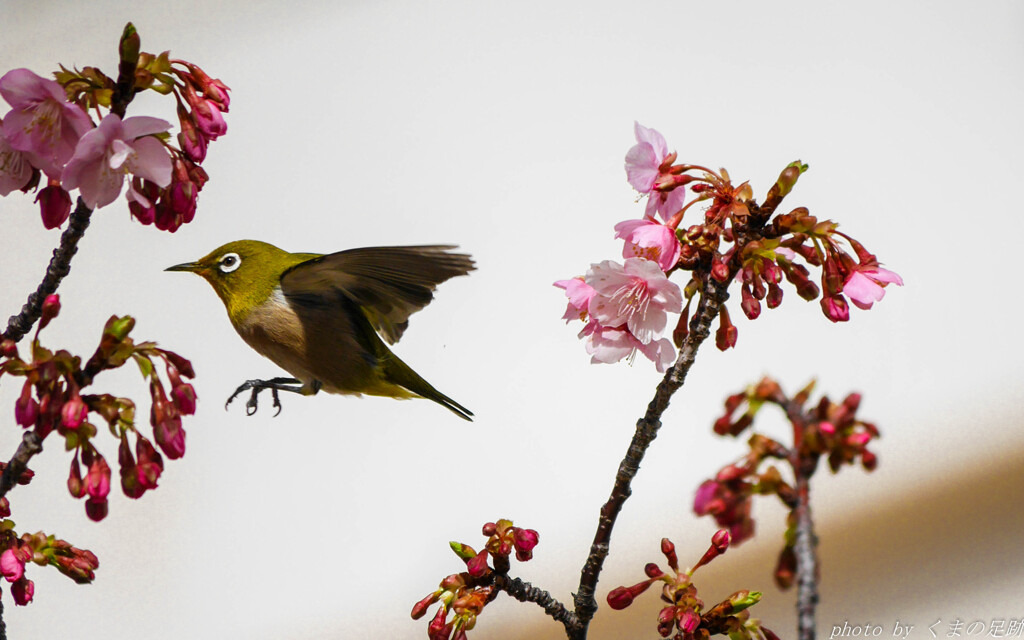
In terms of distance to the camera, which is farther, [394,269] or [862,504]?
[862,504]

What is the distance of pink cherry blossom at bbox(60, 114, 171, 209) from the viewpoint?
0.47 m

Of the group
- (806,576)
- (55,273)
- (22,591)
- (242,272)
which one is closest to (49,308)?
(55,273)

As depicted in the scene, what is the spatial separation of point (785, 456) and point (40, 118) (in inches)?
17.2

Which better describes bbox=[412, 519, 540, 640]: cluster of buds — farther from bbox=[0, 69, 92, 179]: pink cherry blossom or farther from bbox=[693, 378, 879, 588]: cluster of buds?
bbox=[0, 69, 92, 179]: pink cherry blossom

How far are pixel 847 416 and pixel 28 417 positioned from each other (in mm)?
344

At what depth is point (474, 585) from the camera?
1.62 ft

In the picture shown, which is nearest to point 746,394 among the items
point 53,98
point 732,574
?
point 53,98

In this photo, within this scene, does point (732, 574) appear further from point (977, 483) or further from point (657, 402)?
point (657, 402)

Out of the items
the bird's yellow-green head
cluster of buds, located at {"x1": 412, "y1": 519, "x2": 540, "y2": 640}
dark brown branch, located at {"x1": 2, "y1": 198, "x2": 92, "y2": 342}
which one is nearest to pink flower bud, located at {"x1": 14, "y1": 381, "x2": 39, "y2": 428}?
dark brown branch, located at {"x1": 2, "y1": 198, "x2": 92, "y2": 342}

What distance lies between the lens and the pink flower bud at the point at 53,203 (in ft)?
1.77

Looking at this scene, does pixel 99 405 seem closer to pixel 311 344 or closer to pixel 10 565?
pixel 10 565

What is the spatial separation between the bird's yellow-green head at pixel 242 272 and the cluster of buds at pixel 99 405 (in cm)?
29

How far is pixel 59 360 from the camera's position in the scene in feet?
1.32

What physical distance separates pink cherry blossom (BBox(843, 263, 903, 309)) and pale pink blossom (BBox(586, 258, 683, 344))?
91mm
